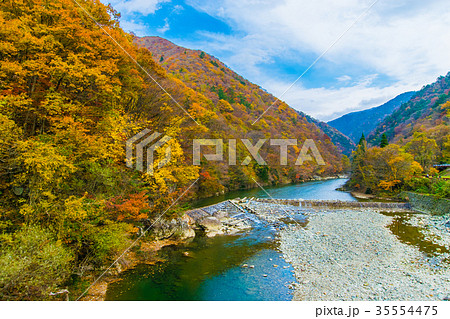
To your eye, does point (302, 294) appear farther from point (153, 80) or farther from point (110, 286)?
point (153, 80)

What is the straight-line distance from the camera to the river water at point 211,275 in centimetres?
715

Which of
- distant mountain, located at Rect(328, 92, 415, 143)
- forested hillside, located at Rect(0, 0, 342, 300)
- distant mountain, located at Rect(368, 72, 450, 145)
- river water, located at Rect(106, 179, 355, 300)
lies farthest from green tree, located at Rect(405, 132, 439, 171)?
distant mountain, located at Rect(328, 92, 415, 143)

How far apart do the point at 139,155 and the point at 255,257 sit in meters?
7.98

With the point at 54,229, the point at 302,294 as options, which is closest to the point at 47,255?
the point at 54,229

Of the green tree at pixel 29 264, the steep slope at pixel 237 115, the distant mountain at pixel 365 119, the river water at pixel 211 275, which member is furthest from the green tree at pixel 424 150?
the distant mountain at pixel 365 119

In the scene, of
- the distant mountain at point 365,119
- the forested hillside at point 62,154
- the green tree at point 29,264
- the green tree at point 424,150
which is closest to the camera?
the green tree at point 29,264

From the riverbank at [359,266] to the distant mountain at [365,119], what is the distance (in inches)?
6205

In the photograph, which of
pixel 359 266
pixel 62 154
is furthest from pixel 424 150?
pixel 62 154

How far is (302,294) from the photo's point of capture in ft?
22.4

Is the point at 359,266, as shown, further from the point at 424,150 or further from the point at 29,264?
the point at 424,150

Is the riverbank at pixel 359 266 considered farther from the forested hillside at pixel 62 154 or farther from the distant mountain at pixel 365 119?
the distant mountain at pixel 365 119

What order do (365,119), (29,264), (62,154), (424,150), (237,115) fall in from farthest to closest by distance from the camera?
(365,119)
(237,115)
(424,150)
(62,154)
(29,264)

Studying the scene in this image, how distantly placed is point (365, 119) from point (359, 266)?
195 metres

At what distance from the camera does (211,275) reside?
8523mm
